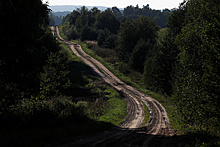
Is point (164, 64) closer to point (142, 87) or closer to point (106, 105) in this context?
point (142, 87)

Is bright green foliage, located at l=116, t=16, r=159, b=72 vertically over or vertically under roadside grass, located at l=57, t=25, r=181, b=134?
over

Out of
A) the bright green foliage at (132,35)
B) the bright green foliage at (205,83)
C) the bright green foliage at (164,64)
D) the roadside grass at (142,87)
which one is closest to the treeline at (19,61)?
Result: the bright green foliage at (205,83)

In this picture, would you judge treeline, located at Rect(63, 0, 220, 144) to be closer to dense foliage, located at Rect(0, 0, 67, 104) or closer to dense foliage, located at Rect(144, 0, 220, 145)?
dense foliage, located at Rect(144, 0, 220, 145)

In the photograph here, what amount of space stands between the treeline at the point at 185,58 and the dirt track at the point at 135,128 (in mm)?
3140

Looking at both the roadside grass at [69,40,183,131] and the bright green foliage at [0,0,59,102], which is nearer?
the bright green foliage at [0,0,59,102]

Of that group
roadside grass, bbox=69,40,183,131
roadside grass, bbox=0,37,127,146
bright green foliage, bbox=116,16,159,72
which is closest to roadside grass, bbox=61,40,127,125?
roadside grass, bbox=0,37,127,146

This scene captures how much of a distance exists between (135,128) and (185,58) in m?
11.4

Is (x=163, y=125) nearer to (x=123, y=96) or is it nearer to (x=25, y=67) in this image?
(x=123, y=96)

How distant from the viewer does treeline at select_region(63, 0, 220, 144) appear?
14.9m

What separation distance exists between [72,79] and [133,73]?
58.0ft

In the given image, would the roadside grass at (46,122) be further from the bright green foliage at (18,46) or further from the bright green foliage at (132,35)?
the bright green foliage at (132,35)

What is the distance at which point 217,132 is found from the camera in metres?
13.9

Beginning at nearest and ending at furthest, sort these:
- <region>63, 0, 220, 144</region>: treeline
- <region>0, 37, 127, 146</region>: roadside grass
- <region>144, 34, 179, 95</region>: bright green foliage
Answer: <region>0, 37, 127, 146</region>: roadside grass < <region>63, 0, 220, 144</region>: treeline < <region>144, 34, 179, 95</region>: bright green foliage

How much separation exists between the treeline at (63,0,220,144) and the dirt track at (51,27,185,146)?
3140 mm
